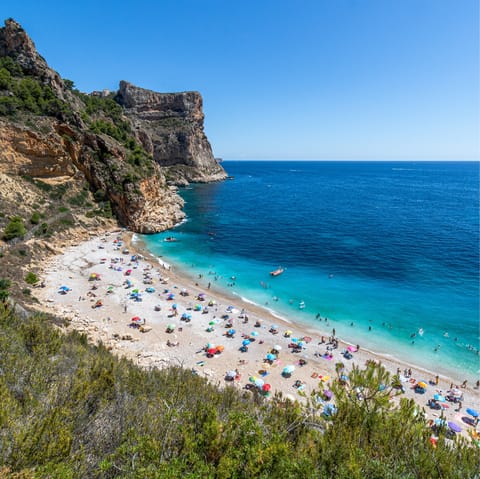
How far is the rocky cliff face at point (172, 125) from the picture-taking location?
92.4 meters

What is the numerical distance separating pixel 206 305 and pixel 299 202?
5354 centimetres

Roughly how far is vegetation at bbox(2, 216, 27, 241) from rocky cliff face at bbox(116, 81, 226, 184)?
63.1m

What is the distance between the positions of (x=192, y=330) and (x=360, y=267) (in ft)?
72.2

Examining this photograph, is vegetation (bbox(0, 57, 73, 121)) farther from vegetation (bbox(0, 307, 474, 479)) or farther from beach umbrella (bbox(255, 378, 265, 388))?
beach umbrella (bbox(255, 378, 265, 388))

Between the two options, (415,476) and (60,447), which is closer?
(60,447)

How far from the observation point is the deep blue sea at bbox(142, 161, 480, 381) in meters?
22.8

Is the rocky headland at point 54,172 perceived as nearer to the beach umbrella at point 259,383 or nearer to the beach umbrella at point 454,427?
the beach umbrella at point 259,383

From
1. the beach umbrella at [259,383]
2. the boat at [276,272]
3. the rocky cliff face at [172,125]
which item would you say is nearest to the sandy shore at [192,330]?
the beach umbrella at [259,383]

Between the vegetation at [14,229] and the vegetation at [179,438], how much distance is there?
24.8 metres

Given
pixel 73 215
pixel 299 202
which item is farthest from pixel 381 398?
pixel 299 202

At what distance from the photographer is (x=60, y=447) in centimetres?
489

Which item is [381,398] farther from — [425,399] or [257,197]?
[257,197]

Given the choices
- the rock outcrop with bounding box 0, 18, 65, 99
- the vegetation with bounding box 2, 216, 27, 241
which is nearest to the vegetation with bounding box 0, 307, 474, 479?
the vegetation with bounding box 2, 216, 27, 241

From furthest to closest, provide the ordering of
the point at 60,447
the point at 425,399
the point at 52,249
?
the point at 52,249, the point at 425,399, the point at 60,447
